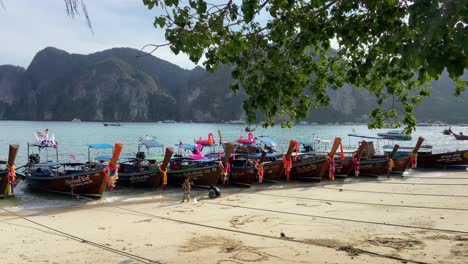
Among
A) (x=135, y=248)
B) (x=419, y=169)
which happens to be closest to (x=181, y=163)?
(x=135, y=248)

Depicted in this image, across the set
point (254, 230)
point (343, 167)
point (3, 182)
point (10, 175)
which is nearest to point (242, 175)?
point (343, 167)

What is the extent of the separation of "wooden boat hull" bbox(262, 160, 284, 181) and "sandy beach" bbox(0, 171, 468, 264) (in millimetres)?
4267

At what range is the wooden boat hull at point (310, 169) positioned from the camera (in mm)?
24328

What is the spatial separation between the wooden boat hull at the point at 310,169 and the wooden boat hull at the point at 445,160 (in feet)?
37.3

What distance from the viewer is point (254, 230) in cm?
1166

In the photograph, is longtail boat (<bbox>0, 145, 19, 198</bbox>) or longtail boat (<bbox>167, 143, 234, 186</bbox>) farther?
longtail boat (<bbox>167, 143, 234, 186</bbox>)

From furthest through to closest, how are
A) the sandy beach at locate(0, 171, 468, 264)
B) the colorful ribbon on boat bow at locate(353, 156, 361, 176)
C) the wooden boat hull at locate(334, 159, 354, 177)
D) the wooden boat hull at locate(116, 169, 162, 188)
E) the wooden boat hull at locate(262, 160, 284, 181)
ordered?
the wooden boat hull at locate(334, 159, 354, 177), the colorful ribbon on boat bow at locate(353, 156, 361, 176), the wooden boat hull at locate(262, 160, 284, 181), the wooden boat hull at locate(116, 169, 162, 188), the sandy beach at locate(0, 171, 468, 264)

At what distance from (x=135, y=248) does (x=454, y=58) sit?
27.3 ft

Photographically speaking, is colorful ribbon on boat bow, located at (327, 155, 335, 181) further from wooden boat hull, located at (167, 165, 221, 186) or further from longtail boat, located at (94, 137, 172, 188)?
longtail boat, located at (94, 137, 172, 188)

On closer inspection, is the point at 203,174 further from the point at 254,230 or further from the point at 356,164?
the point at 254,230

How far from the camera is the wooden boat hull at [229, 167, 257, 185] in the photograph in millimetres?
23125

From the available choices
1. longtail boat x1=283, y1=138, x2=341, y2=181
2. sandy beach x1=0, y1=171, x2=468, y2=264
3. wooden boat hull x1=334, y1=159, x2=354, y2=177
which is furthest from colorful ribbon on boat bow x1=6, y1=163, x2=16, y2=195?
wooden boat hull x1=334, y1=159, x2=354, y2=177

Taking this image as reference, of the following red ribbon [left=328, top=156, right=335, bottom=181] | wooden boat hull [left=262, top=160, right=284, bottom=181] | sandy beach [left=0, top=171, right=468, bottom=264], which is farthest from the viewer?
red ribbon [left=328, top=156, right=335, bottom=181]

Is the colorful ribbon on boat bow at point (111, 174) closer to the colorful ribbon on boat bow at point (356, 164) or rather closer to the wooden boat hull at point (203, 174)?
the wooden boat hull at point (203, 174)
